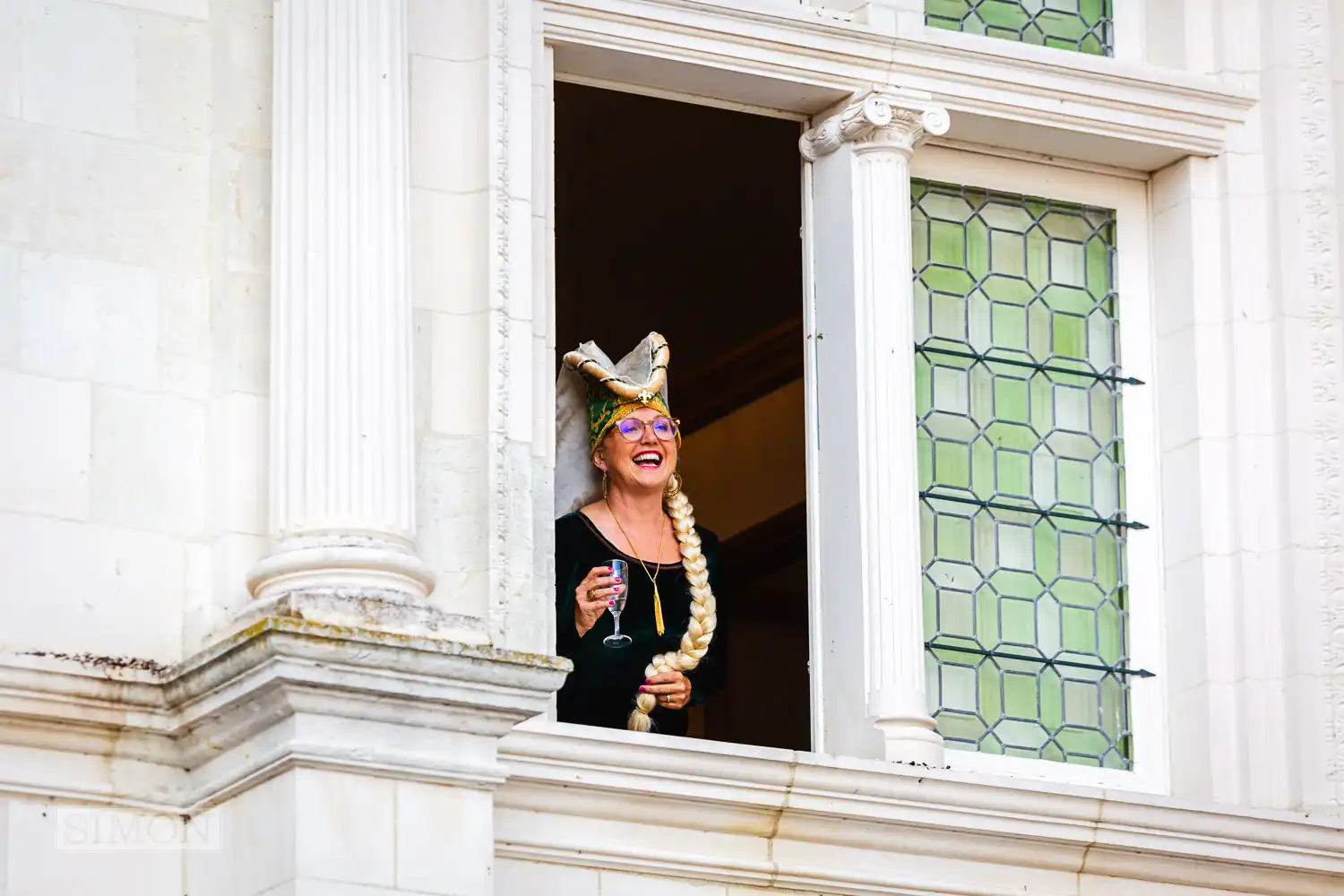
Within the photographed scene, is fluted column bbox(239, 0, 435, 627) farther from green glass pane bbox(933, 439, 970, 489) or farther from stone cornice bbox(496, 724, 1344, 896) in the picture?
green glass pane bbox(933, 439, 970, 489)

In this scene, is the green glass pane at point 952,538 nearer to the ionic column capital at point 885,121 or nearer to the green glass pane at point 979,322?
the green glass pane at point 979,322

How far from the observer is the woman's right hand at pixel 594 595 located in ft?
36.0

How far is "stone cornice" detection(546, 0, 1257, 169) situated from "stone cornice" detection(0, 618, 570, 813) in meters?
2.67

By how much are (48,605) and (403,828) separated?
4.13 feet

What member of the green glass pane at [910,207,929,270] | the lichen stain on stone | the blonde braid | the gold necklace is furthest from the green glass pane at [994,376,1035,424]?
the lichen stain on stone

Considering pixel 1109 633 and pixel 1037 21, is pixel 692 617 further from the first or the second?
pixel 1037 21

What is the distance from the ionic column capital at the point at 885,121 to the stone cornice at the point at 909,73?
0.23ft

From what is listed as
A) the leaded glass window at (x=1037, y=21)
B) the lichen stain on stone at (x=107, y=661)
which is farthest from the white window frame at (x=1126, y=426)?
the lichen stain on stone at (x=107, y=661)

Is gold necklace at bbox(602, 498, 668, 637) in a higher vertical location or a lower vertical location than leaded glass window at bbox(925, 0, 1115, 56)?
lower

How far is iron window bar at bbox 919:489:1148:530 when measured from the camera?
11.5 meters

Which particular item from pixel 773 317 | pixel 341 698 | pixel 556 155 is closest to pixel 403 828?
pixel 341 698

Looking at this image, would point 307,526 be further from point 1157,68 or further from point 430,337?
point 1157,68

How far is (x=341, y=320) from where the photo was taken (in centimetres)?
989

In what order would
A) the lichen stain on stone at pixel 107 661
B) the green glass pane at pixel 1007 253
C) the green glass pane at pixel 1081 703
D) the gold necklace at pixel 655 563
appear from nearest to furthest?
the lichen stain on stone at pixel 107 661 < the gold necklace at pixel 655 563 < the green glass pane at pixel 1081 703 < the green glass pane at pixel 1007 253
